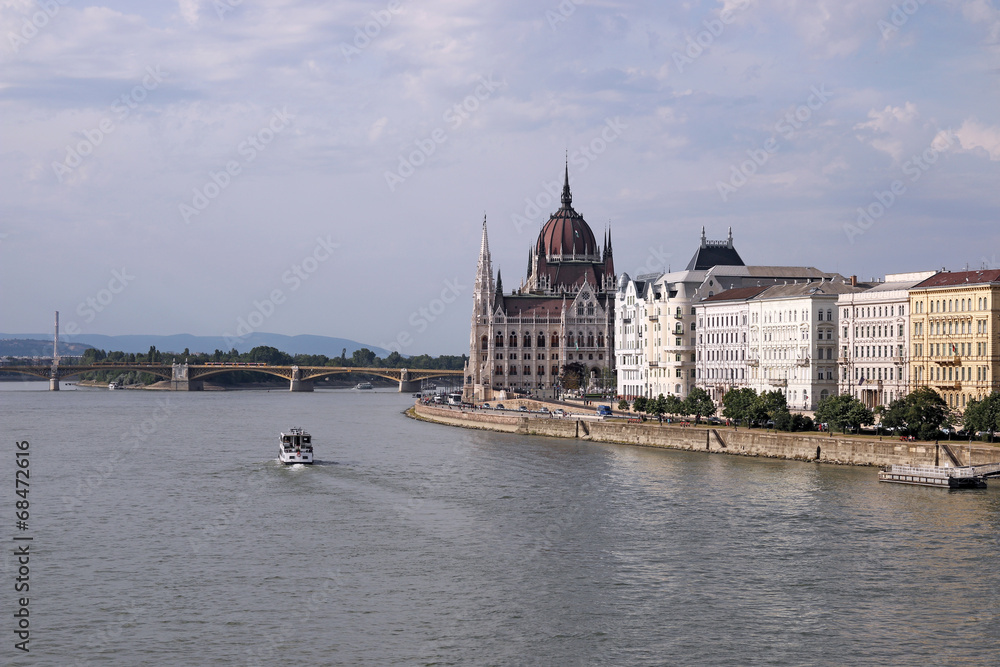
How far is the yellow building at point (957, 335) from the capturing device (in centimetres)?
7856

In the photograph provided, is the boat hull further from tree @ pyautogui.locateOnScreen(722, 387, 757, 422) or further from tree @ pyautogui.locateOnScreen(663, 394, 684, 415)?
tree @ pyautogui.locateOnScreen(663, 394, 684, 415)

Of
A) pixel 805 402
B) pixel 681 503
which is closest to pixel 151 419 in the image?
pixel 805 402

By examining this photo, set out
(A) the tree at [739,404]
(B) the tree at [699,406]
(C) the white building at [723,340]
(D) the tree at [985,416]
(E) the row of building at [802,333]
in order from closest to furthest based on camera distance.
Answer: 1. (D) the tree at [985,416]
2. (E) the row of building at [802,333]
3. (A) the tree at [739,404]
4. (B) the tree at [699,406]
5. (C) the white building at [723,340]

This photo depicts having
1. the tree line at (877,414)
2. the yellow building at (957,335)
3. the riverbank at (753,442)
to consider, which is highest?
the yellow building at (957,335)

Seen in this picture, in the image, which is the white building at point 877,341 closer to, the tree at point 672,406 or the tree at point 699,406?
the tree at point 699,406

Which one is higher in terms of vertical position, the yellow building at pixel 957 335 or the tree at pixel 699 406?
the yellow building at pixel 957 335

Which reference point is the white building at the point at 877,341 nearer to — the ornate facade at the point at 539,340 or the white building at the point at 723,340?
the white building at the point at 723,340

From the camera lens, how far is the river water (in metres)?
33.8

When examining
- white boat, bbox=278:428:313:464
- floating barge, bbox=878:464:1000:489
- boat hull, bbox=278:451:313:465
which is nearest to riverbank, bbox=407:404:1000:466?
floating barge, bbox=878:464:1000:489

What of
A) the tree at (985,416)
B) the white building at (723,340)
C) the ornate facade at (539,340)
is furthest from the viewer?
the ornate facade at (539,340)

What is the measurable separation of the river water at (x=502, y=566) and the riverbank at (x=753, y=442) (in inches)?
66.5

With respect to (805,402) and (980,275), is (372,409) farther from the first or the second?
(980,275)

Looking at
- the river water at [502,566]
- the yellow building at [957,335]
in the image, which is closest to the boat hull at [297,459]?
the river water at [502,566]

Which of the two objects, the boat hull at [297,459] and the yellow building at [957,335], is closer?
the boat hull at [297,459]
